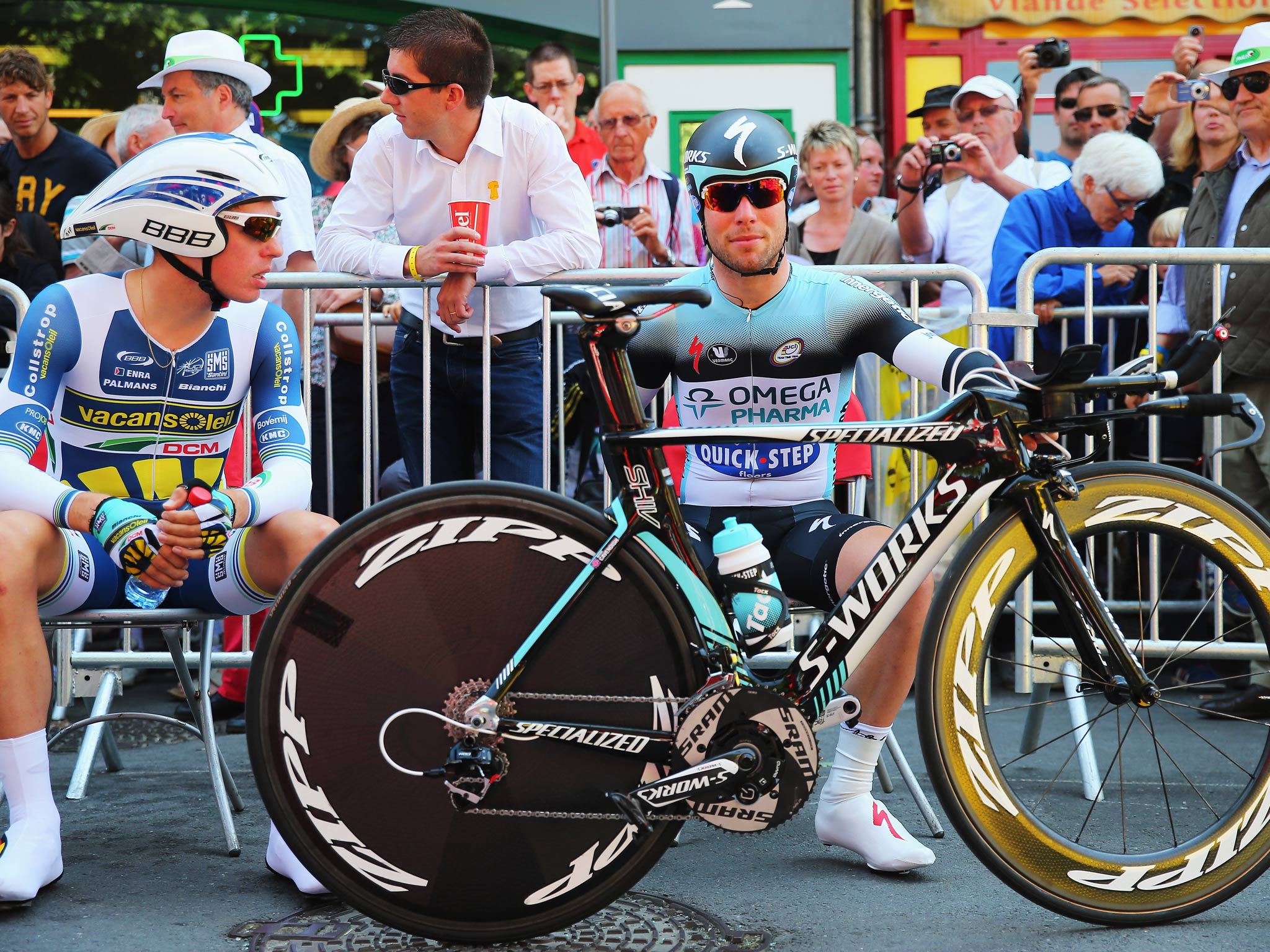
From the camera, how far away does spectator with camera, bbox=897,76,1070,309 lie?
6566mm

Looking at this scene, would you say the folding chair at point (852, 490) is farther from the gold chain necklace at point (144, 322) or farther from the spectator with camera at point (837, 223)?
the spectator with camera at point (837, 223)

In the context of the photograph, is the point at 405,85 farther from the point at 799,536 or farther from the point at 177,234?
the point at 799,536

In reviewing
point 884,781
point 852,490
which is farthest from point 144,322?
point 884,781

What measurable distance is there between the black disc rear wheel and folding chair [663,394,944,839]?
0.59m

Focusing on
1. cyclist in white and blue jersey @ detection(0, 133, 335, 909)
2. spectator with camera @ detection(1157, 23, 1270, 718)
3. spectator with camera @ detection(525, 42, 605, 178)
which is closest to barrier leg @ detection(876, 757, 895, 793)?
spectator with camera @ detection(1157, 23, 1270, 718)

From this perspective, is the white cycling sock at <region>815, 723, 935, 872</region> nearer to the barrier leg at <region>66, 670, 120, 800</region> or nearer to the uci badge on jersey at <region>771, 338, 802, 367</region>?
the uci badge on jersey at <region>771, 338, 802, 367</region>

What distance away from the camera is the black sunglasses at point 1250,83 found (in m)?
5.51

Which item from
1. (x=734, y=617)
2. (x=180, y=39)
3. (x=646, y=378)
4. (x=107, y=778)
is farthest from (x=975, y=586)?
(x=180, y=39)

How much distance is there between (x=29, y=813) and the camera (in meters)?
3.36

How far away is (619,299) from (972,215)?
14.3 ft

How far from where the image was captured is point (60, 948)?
3049 mm

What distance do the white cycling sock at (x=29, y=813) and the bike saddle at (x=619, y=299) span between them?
5.59 feet

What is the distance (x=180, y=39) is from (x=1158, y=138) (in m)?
5.27

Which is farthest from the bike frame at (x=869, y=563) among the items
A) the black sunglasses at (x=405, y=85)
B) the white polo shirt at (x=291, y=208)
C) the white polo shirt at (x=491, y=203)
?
the white polo shirt at (x=291, y=208)
